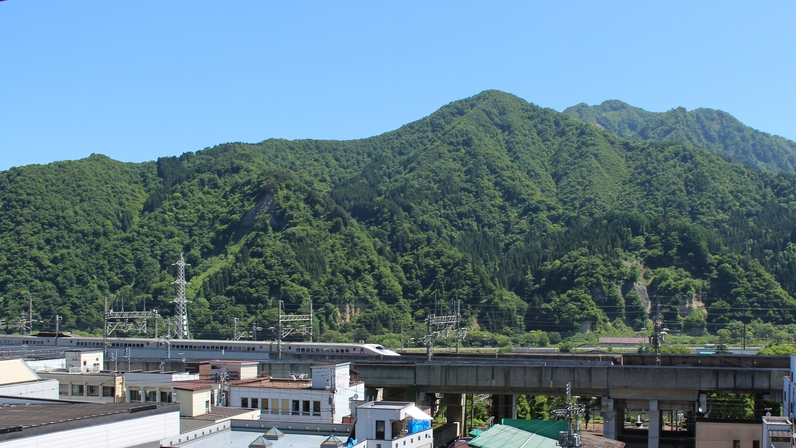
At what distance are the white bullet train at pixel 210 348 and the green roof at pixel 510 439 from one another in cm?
2444

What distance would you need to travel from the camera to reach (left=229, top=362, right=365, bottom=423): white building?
104 ft

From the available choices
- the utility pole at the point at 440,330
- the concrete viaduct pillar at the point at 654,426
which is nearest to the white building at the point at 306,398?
the concrete viaduct pillar at the point at 654,426

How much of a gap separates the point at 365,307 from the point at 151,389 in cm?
8275

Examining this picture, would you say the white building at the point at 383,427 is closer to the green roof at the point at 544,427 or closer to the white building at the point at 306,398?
the white building at the point at 306,398

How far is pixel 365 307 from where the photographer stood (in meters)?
117

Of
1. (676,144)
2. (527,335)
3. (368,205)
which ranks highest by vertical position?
(676,144)

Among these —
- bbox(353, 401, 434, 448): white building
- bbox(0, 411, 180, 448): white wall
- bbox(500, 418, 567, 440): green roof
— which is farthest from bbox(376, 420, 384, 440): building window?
bbox(500, 418, 567, 440): green roof

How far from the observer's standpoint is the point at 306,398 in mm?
31984

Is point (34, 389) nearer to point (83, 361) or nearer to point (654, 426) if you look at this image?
point (83, 361)

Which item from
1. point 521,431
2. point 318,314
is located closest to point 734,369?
point 521,431

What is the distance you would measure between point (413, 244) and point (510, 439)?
112m

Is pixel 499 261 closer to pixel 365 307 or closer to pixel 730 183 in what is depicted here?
pixel 365 307

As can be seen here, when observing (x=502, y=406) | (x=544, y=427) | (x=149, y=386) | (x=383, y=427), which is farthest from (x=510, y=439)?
(x=149, y=386)

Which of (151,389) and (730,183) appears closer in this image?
(151,389)
